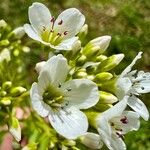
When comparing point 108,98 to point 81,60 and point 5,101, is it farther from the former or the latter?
point 5,101

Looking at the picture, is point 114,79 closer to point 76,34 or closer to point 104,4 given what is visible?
point 76,34

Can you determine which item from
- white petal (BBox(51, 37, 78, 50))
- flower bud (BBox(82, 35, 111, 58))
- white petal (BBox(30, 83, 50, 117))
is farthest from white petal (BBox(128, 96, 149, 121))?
white petal (BBox(30, 83, 50, 117))

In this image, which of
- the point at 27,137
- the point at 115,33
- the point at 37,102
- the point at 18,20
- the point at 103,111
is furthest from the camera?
the point at 115,33

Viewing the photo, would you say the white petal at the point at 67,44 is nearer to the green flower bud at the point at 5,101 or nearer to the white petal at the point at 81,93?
the white petal at the point at 81,93

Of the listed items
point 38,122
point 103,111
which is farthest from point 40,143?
point 103,111

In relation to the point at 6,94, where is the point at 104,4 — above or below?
below

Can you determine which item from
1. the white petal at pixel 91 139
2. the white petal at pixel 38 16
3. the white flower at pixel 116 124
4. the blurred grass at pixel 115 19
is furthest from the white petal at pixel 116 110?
the blurred grass at pixel 115 19

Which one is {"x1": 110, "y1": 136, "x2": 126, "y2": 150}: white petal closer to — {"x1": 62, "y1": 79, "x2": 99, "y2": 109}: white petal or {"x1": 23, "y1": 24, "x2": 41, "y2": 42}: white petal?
{"x1": 62, "y1": 79, "x2": 99, "y2": 109}: white petal
